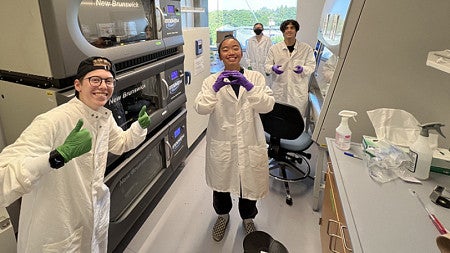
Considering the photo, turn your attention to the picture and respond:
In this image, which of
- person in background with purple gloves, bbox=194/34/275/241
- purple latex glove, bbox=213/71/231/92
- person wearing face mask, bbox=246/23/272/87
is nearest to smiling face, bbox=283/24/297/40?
person wearing face mask, bbox=246/23/272/87

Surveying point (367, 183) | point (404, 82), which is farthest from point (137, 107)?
point (404, 82)

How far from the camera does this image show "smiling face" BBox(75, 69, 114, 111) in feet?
3.36

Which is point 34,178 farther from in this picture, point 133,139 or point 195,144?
point 195,144

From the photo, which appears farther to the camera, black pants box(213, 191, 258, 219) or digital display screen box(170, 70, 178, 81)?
digital display screen box(170, 70, 178, 81)

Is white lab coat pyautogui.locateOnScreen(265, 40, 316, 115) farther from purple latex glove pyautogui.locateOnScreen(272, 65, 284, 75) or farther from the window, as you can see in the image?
the window

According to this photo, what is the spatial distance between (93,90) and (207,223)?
139cm

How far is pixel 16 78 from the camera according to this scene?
1.23 m

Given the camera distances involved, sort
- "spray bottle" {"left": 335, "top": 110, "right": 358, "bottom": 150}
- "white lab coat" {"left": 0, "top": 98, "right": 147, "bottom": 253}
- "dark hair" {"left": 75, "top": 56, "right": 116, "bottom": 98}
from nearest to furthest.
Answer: "white lab coat" {"left": 0, "top": 98, "right": 147, "bottom": 253} → "dark hair" {"left": 75, "top": 56, "right": 116, "bottom": 98} → "spray bottle" {"left": 335, "top": 110, "right": 358, "bottom": 150}

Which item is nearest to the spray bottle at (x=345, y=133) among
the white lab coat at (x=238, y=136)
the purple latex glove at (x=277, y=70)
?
the white lab coat at (x=238, y=136)

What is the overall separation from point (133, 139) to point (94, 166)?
265 mm

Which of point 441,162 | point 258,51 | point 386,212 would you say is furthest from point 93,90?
point 258,51

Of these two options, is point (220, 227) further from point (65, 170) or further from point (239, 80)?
point (65, 170)

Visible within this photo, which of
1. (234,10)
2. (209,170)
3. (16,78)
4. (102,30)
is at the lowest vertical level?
(209,170)

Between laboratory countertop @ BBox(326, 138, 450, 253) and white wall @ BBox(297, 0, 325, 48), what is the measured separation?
3.43m
